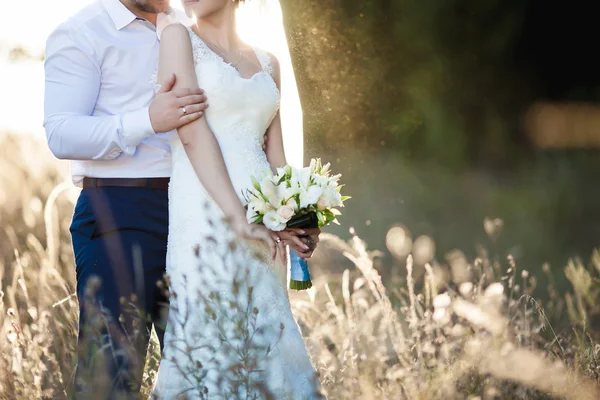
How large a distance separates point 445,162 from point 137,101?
942 cm

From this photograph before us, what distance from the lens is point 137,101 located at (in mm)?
3947

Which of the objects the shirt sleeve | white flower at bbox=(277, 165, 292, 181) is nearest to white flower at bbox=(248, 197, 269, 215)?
white flower at bbox=(277, 165, 292, 181)

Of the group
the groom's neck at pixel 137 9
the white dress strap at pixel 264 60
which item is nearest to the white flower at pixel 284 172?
the white dress strap at pixel 264 60

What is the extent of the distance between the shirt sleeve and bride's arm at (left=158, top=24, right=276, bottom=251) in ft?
0.58

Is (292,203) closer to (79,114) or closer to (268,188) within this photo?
(268,188)

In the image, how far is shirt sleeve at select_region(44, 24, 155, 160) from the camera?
3.69 m

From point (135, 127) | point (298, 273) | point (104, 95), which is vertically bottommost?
point (298, 273)

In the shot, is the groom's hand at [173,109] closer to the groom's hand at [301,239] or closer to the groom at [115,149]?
the groom at [115,149]

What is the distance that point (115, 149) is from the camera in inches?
147

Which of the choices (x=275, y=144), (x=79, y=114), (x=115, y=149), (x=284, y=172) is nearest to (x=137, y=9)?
(x=79, y=114)

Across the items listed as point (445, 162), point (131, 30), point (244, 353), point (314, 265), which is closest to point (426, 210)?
point (445, 162)

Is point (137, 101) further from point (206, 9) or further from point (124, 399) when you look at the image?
point (124, 399)

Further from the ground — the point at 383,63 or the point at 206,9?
the point at 206,9

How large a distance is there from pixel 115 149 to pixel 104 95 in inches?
11.9
